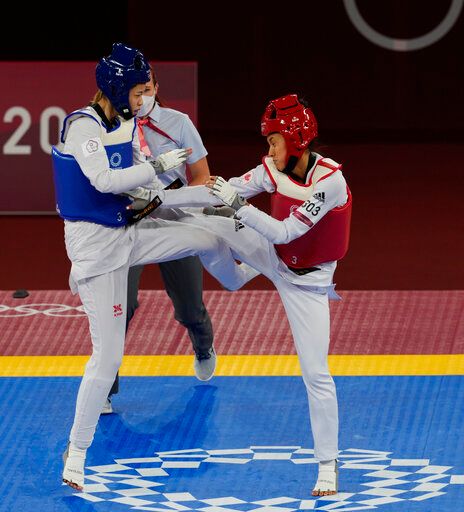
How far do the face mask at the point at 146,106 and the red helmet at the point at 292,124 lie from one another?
110 cm

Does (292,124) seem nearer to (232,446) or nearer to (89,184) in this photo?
(89,184)

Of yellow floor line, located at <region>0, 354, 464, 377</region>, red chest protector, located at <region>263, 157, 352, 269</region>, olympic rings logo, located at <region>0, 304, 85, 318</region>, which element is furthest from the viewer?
olympic rings logo, located at <region>0, 304, 85, 318</region>

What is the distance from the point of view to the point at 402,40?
1477 centimetres

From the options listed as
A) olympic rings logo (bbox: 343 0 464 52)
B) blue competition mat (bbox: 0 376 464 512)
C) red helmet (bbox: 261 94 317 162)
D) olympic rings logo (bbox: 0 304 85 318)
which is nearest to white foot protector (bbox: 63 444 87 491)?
blue competition mat (bbox: 0 376 464 512)

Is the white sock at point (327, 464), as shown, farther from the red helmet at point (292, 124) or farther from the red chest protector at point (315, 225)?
the red helmet at point (292, 124)

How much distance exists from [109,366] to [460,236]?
18.7 feet

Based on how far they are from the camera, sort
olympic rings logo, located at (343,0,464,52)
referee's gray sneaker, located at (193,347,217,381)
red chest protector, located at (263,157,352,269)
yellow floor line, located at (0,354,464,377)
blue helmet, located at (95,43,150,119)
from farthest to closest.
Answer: olympic rings logo, located at (343,0,464,52) < yellow floor line, located at (0,354,464,377) < referee's gray sneaker, located at (193,347,217,381) < red chest protector, located at (263,157,352,269) < blue helmet, located at (95,43,150,119)

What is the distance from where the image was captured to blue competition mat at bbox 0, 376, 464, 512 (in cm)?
600

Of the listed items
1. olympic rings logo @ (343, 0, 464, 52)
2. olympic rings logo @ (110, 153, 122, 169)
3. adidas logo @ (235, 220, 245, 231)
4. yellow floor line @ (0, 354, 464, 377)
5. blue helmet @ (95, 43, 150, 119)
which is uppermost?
blue helmet @ (95, 43, 150, 119)

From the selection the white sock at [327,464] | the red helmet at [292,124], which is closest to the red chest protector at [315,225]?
the red helmet at [292,124]

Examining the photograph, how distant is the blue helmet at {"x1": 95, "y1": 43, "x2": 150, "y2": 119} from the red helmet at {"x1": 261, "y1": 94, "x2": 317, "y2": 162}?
0.56 metres

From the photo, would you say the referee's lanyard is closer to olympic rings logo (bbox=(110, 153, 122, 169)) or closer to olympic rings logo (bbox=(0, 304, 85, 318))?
olympic rings logo (bbox=(110, 153, 122, 169))

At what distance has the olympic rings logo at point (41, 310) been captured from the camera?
8.72 m

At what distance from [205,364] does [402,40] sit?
8013 mm
